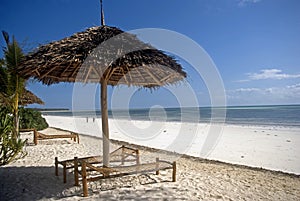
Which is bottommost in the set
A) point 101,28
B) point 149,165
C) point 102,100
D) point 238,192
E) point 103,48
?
point 238,192

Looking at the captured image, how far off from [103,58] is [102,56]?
4 cm

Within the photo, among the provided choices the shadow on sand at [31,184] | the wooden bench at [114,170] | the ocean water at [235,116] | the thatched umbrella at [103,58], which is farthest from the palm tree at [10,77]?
the wooden bench at [114,170]

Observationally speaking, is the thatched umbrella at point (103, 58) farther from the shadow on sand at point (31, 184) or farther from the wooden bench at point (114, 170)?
the shadow on sand at point (31, 184)

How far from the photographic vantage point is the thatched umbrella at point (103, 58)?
3389 millimetres

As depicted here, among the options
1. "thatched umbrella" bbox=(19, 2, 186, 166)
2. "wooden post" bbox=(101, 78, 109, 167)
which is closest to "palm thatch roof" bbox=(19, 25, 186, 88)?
"thatched umbrella" bbox=(19, 2, 186, 166)

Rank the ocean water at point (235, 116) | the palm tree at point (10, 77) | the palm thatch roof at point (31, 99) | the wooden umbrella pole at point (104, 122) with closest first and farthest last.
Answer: the wooden umbrella pole at point (104, 122) → the palm tree at point (10, 77) → the palm thatch roof at point (31, 99) → the ocean water at point (235, 116)

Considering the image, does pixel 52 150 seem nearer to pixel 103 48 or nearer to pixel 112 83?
pixel 112 83

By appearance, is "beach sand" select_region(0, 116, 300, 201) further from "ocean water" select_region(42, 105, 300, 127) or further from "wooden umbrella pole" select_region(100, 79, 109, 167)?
"ocean water" select_region(42, 105, 300, 127)

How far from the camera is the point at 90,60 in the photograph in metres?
3.36

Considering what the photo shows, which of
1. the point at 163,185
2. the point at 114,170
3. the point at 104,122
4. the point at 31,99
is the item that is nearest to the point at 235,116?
the point at 31,99

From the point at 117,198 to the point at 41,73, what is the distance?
2455 millimetres

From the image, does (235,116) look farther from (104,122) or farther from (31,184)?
(31,184)

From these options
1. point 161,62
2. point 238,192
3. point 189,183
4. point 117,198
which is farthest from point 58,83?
point 238,192

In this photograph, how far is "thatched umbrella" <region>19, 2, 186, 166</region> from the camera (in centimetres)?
339
